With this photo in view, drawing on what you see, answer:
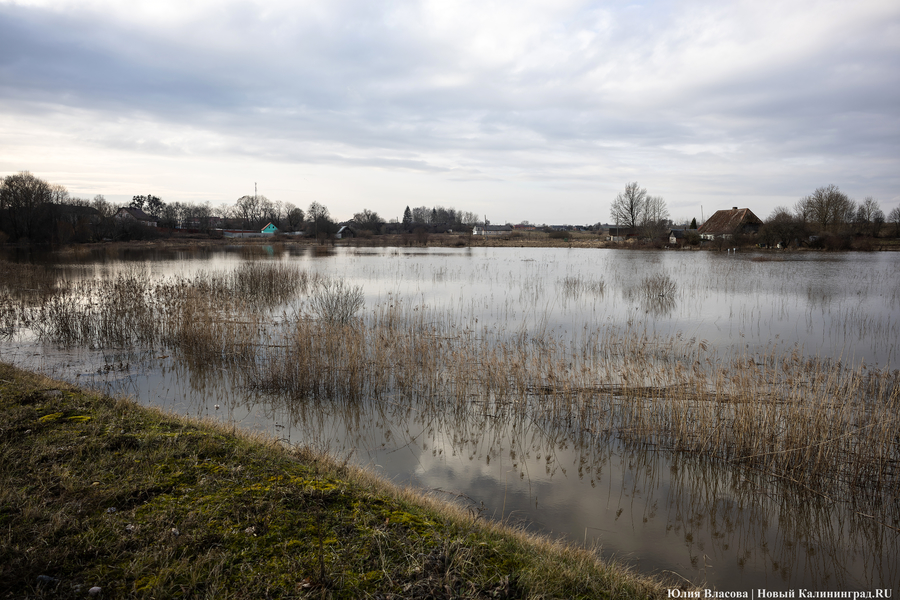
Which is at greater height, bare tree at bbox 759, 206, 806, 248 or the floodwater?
bare tree at bbox 759, 206, 806, 248

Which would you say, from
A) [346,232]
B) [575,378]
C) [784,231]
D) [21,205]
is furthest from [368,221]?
[575,378]

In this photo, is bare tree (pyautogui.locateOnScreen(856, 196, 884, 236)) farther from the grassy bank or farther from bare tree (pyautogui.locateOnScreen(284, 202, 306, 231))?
bare tree (pyautogui.locateOnScreen(284, 202, 306, 231))

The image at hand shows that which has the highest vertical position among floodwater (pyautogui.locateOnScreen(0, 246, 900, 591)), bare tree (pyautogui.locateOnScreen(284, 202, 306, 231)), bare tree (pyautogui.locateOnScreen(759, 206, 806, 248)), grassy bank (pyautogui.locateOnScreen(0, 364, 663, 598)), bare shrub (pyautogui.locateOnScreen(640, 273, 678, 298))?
bare tree (pyautogui.locateOnScreen(284, 202, 306, 231))

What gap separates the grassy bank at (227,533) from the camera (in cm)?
245

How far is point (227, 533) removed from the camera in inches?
112

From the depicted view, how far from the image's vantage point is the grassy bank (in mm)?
2453

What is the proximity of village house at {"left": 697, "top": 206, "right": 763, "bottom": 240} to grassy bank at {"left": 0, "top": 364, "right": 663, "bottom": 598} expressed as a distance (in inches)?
2382

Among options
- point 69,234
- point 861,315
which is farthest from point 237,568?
point 69,234

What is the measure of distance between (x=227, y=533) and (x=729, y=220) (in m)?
70.1

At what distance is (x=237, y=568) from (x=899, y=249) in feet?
193

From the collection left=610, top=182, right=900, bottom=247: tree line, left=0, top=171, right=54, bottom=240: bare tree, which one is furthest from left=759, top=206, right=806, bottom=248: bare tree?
left=0, top=171, right=54, bottom=240: bare tree

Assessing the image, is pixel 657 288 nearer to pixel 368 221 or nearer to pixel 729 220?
pixel 729 220

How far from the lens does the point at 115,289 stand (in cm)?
1484

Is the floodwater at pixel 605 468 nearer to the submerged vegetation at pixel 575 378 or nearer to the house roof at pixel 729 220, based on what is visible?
the submerged vegetation at pixel 575 378
